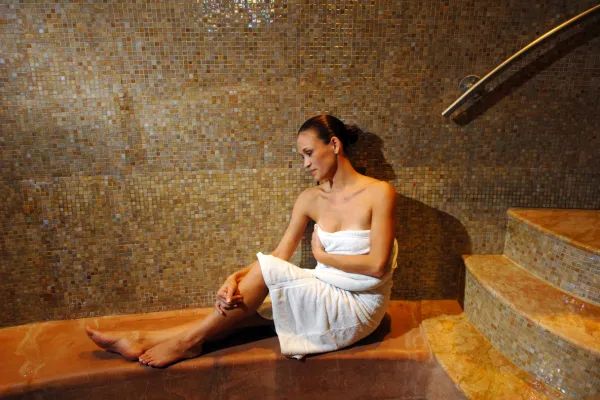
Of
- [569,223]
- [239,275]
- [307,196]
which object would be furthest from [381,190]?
[569,223]

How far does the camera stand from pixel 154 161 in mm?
2117

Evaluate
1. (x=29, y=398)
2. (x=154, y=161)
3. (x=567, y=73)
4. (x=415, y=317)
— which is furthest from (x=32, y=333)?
(x=567, y=73)

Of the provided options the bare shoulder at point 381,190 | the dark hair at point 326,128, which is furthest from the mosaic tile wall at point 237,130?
the bare shoulder at point 381,190

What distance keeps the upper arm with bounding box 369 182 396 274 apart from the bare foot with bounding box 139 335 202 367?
1037 mm

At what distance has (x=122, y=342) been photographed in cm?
186

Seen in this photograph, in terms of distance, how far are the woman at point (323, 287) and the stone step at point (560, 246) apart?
2.73 feet

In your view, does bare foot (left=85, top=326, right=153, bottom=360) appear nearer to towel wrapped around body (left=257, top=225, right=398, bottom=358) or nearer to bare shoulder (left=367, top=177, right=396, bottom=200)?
towel wrapped around body (left=257, top=225, right=398, bottom=358)

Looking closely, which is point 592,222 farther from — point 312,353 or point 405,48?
point 312,353

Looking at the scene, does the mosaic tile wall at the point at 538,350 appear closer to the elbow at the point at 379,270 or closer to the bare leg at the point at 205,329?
the elbow at the point at 379,270

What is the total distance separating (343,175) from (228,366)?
116 cm

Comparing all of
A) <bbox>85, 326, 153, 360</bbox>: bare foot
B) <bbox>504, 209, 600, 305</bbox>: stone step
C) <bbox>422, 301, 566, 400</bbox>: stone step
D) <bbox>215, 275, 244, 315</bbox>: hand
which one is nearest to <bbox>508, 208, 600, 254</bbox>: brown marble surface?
<bbox>504, 209, 600, 305</bbox>: stone step

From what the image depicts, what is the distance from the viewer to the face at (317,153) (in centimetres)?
185

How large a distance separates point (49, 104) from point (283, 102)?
4.26 ft

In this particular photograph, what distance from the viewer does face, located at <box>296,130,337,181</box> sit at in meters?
1.85
